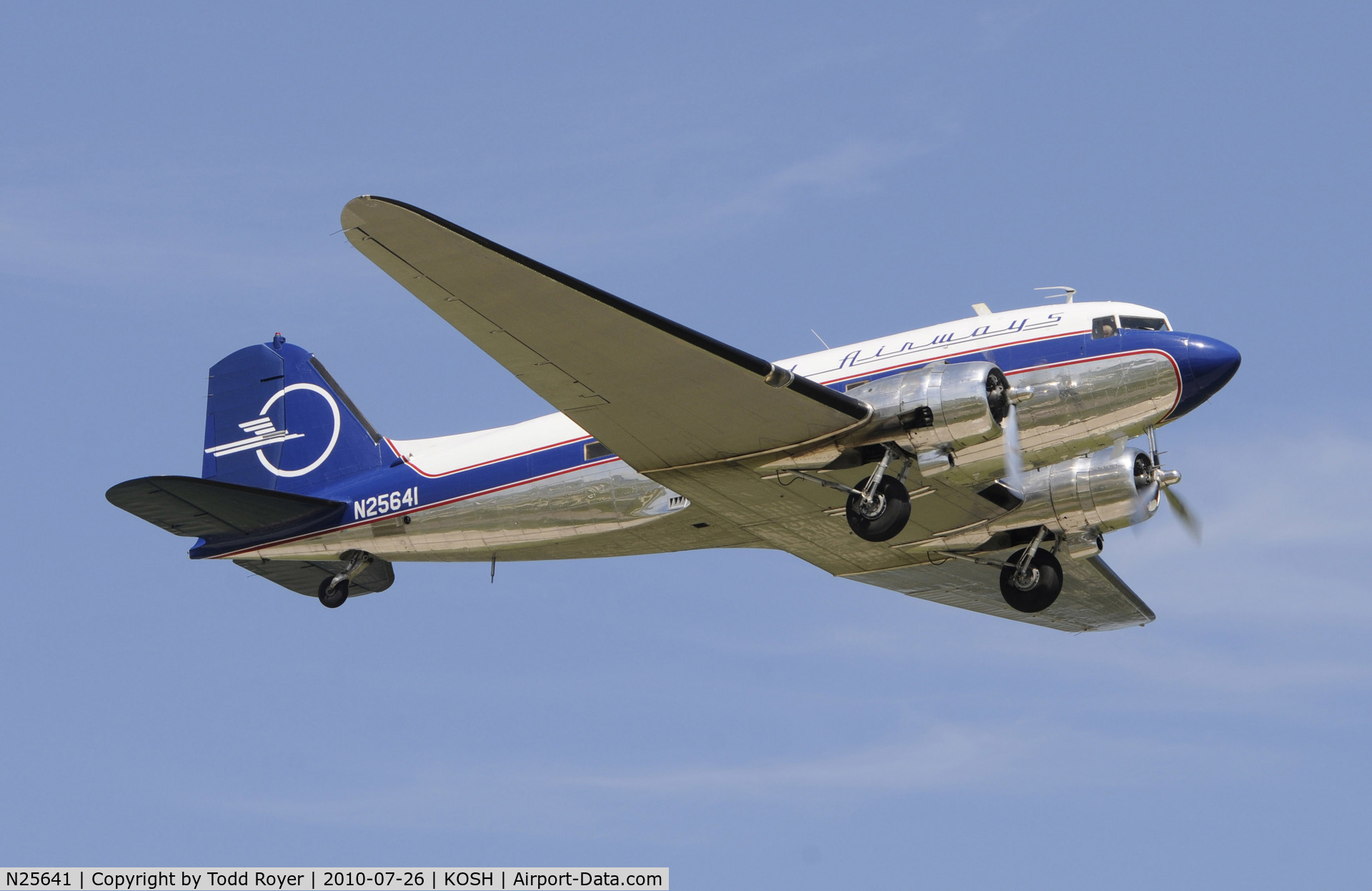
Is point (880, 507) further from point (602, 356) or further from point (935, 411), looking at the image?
point (602, 356)

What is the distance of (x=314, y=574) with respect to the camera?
22.7 metres

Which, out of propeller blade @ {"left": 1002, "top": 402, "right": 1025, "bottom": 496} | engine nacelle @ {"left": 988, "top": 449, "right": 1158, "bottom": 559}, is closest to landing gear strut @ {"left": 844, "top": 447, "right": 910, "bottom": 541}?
propeller blade @ {"left": 1002, "top": 402, "right": 1025, "bottom": 496}

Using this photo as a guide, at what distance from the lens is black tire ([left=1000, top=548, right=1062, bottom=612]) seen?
Answer: 20.8 metres

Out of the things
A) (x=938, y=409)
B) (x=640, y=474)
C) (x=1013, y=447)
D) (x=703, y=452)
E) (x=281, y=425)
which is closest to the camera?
(x=938, y=409)

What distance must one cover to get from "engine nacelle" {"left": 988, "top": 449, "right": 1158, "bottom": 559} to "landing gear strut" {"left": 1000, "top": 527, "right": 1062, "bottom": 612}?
0.38 m

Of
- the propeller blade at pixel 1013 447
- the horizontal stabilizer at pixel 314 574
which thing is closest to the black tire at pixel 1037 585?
the propeller blade at pixel 1013 447

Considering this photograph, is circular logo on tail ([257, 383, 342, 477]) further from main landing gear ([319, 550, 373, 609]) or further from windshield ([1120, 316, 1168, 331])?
Answer: windshield ([1120, 316, 1168, 331])

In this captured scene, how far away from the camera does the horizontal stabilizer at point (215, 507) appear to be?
20250mm

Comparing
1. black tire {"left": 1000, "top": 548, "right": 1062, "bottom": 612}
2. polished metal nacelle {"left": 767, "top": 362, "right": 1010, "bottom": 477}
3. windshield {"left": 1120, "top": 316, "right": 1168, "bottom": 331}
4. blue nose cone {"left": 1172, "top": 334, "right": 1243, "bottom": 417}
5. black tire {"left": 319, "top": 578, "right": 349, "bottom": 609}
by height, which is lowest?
black tire {"left": 1000, "top": 548, "right": 1062, "bottom": 612}

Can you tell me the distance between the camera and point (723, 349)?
16531 mm

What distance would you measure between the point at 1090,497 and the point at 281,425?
13.0 m

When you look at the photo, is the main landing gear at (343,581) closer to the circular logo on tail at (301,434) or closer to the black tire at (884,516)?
the circular logo on tail at (301,434)

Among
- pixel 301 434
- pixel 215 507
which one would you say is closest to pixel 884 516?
pixel 215 507

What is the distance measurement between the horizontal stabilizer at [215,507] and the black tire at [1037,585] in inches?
393
